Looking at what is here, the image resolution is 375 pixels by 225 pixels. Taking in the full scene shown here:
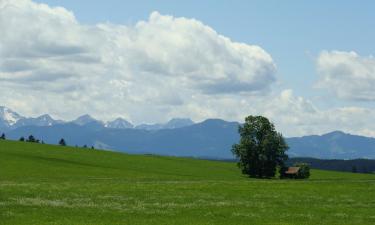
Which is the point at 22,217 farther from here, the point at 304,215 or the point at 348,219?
the point at 348,219

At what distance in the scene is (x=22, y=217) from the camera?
36.7 meters

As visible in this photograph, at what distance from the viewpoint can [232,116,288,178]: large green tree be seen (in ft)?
414

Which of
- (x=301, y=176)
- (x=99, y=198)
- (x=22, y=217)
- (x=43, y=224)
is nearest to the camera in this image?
(x=43, y=224)

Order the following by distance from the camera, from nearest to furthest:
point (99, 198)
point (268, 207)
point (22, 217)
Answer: point (22, 217) → point (268, 207) → point (99, 198)

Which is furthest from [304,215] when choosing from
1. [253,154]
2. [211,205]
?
[253,154]

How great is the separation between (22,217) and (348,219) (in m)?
21.7

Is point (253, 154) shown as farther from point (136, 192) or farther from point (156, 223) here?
point (156, 223)

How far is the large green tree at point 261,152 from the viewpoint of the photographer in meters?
126

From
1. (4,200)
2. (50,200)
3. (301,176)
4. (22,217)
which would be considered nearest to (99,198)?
(50,200)

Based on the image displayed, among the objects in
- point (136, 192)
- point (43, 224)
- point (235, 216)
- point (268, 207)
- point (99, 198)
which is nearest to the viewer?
point (43, 224)

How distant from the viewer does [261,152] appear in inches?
4983

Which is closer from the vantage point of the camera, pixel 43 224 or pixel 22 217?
pixel 43 224

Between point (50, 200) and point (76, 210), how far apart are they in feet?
25.4

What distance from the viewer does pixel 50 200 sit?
158 feet
